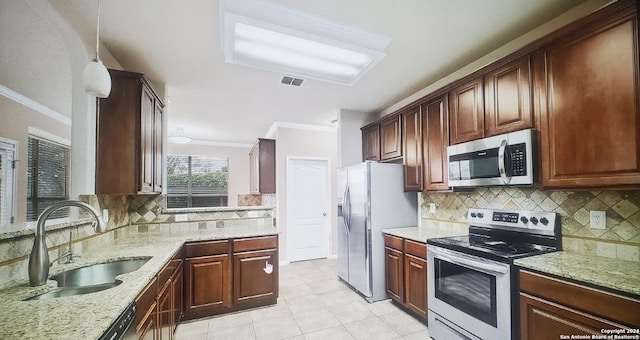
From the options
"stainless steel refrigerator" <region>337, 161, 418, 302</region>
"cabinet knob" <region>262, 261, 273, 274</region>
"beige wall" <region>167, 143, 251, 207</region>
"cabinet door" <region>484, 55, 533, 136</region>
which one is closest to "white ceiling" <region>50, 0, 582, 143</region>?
"cabinet door" <region>484, 55, 533, 136</region>

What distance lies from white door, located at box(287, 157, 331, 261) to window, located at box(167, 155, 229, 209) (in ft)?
10.4

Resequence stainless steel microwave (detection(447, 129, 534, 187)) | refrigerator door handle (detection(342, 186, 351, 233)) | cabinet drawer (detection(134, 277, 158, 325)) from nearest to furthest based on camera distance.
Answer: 1. cabinet drawer (detection(134, 277, 158, 325))
2. stainless steel microwave (detection(447, 129, 534, 187))
3. refrigerator door handle (detection(342, 186, 351, 233))

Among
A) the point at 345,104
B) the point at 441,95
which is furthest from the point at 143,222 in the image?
the point at 441,95

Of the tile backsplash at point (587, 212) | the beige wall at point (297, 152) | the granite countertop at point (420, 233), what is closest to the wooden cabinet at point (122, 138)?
the granite countertop at point (420, 233)

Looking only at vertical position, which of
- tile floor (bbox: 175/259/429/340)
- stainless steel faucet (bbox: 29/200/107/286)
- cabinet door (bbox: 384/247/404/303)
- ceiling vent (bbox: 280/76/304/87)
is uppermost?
ceiling vent (bbox: 280/76/304/87)

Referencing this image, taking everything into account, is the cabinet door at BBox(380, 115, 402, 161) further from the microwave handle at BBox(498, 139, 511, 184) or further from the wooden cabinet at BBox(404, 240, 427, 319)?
the microwave handle at BBox(498, 139, 511, 184)

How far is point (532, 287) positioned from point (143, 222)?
3622 mm

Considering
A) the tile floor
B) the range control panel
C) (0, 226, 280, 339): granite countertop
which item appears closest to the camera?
(0, 226, 280, 339): granite countertop

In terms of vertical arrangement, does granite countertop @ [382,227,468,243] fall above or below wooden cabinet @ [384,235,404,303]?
above

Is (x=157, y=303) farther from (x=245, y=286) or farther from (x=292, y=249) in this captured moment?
(x=292, y=249)

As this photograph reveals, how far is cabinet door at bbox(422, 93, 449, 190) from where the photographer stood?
266 centimetres

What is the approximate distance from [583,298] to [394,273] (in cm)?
177

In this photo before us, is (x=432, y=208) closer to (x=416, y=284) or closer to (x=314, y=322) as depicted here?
(x=416, y=284)

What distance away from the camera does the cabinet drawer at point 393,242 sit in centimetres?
289
